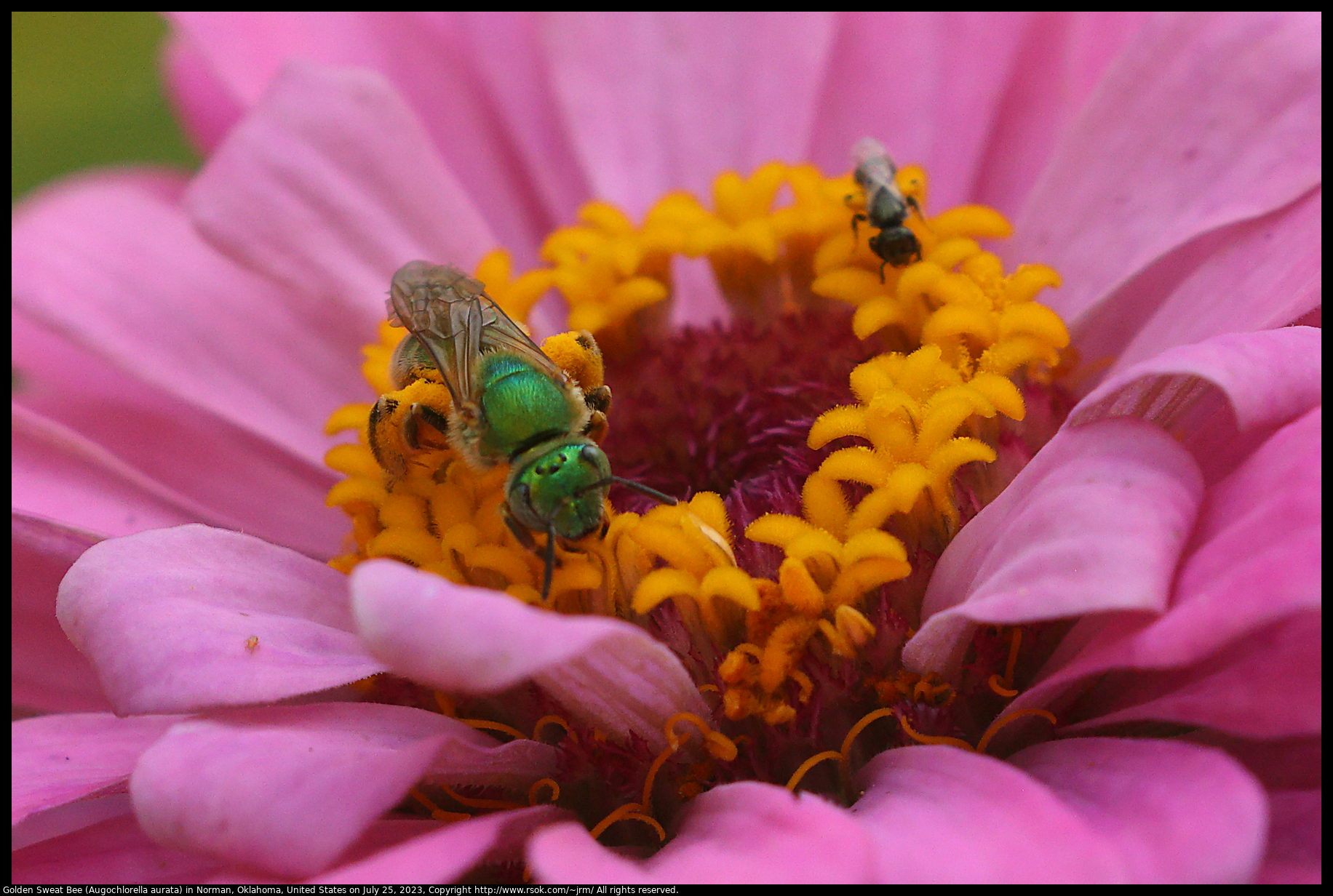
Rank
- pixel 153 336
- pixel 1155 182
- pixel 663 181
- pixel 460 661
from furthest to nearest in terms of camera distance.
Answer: pixel 663 181 → pixel 153 336 → pixel 1155 182 → pixel 460 661

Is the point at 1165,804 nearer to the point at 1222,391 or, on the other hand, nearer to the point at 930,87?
the point at 1222,391

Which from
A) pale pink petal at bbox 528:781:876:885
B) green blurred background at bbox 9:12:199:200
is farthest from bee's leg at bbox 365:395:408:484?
green blurred background at bbox 9:12:199:200

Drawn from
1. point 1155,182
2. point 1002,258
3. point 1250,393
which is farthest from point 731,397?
point 1250,393

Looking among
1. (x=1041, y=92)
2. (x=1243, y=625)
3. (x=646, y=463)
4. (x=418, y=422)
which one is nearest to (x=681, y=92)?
(x=1041, y=92)

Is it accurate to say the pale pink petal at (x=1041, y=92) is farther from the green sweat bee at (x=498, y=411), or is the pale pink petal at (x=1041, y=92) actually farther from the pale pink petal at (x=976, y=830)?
the pale pink petal at (x=976, y=830)

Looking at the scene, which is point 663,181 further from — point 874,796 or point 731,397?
point 874,796

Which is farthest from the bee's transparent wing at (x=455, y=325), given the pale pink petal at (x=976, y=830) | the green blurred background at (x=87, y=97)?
the green blurred background at (x=87, y=97)
